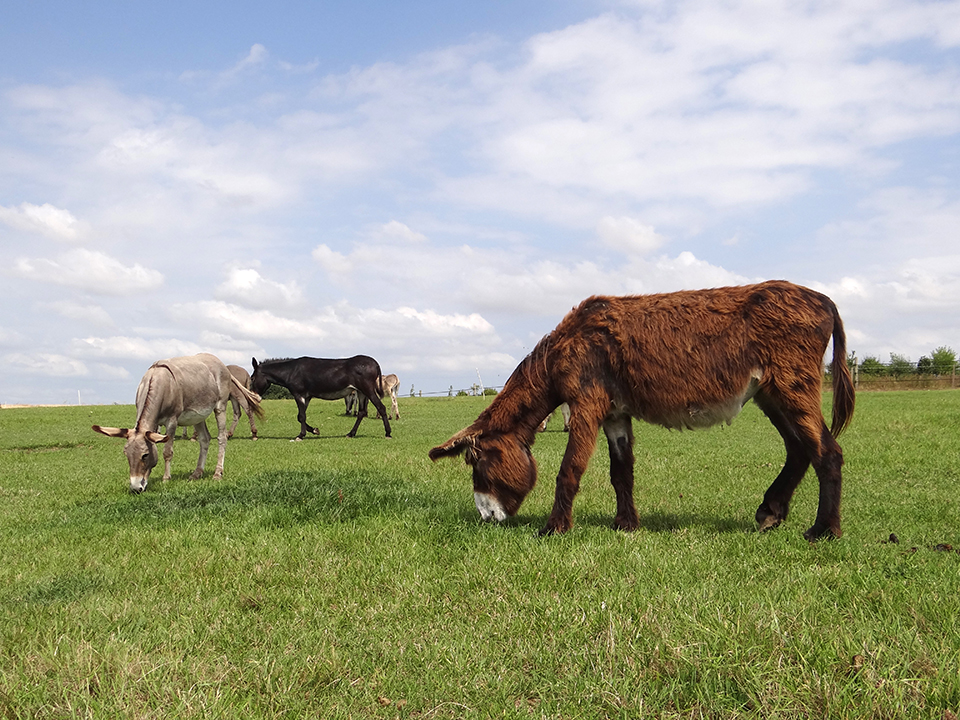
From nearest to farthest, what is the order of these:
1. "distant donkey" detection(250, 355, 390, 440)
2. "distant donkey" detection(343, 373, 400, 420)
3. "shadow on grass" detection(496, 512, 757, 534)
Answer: "shadow on grass" detection(496, 512, 757, 534)
"distant donkey" detection(250, 355, 390, 440)
"distant donkey" detection(343, 373, 400, 420)

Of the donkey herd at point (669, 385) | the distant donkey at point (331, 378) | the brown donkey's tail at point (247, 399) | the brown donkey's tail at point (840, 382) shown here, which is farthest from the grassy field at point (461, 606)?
the distant donkey at point (331, 378)

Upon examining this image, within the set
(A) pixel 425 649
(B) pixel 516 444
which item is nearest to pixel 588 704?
(A) pixel 425 649

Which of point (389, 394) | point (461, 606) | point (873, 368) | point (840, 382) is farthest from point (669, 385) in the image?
point (873, 368)

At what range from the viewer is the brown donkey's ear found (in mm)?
7227

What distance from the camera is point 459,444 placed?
23.9ft

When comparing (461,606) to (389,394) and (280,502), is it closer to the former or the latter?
(280,502)

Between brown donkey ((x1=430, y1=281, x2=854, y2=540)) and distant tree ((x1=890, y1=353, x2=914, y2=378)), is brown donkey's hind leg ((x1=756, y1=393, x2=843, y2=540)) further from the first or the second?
distant tree ((x1=890, y1=353, x2=914, y2=378))

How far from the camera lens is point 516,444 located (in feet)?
23.4

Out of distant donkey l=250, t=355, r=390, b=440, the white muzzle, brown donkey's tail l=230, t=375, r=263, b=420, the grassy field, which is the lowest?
the grassy field

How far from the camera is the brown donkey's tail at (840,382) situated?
22.0 ft

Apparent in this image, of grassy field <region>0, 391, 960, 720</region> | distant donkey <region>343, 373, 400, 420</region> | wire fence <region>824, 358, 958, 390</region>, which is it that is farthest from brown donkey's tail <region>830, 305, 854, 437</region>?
wire fence <region>824, 358, 958, 390</region>

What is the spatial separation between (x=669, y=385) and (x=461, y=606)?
293 centimetres

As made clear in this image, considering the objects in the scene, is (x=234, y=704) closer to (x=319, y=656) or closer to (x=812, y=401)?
(x=319, y=656)

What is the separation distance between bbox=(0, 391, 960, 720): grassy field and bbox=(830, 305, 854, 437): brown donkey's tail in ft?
3.60
